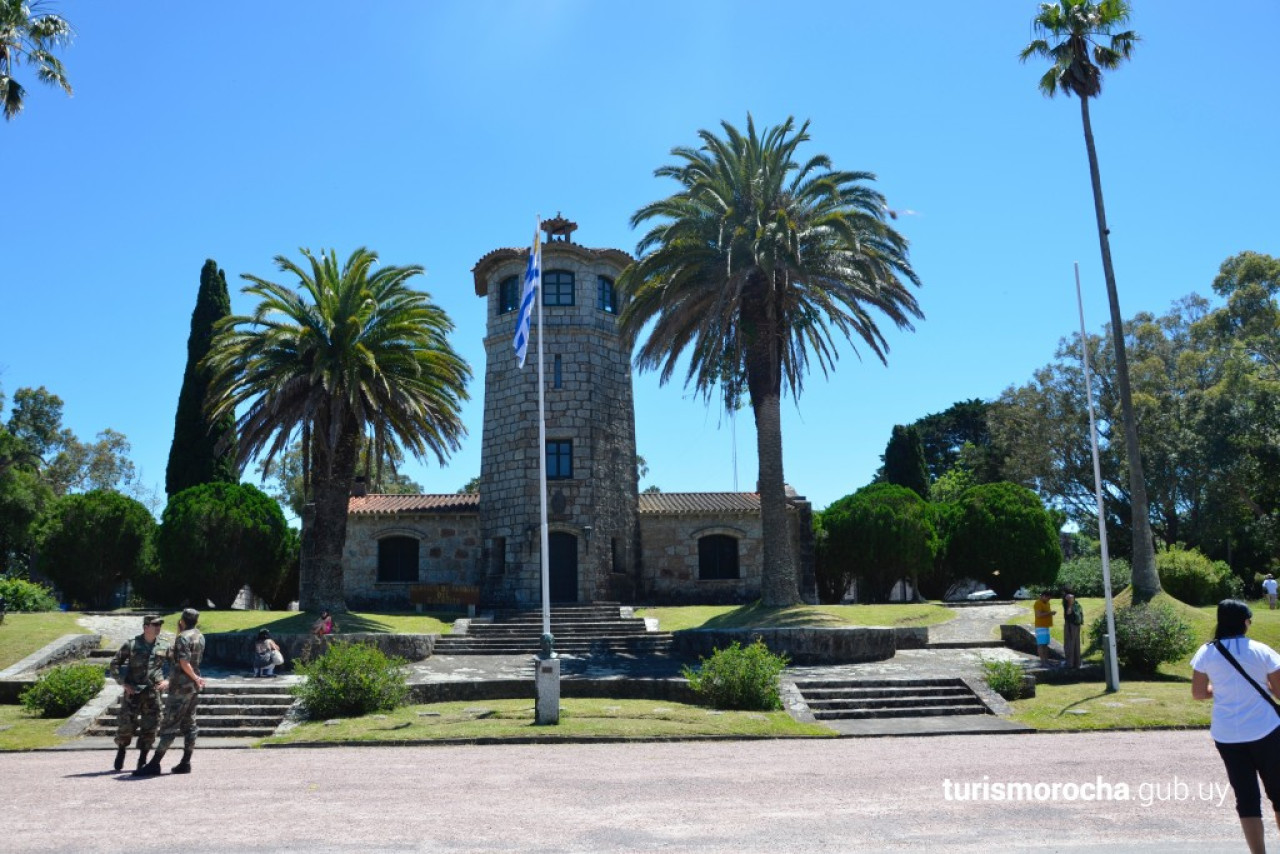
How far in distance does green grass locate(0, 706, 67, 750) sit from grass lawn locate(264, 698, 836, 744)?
130 inches

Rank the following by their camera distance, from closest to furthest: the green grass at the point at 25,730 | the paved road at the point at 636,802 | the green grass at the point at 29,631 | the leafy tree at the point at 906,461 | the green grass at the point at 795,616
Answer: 1. the paved road at the point at 636,802
2. the green grass at the point at 25,730
3. the green grass at the point at 29,631
4. the green grass at the point at 795,616
5. the leafy tree at the point at 906,461

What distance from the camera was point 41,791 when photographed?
9.77 m

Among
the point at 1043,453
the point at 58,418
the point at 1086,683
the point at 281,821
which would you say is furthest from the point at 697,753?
the point at 58,418

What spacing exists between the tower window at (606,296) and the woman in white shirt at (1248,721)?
27397 mm

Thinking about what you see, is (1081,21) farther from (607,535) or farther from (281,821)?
(281,821)

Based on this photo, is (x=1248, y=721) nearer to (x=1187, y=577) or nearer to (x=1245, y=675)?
(x=1245, y=675)

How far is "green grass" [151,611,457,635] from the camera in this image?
76.9 feet

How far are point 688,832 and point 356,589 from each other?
26.7 metres

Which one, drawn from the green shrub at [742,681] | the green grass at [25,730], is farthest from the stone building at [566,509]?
the green grass at [25,730]

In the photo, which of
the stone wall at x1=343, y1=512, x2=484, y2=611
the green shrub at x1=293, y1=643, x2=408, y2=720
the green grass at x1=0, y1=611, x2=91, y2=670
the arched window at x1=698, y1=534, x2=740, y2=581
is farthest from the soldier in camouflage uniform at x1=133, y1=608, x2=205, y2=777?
the arched window at x1=698, y1=534, x2=740, y2=581

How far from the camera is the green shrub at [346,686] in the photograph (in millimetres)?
15797

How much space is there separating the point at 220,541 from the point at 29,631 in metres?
7.88

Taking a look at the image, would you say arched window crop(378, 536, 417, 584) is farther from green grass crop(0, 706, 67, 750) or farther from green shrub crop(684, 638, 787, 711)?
green shrub crop(684, 638, 787, 711)

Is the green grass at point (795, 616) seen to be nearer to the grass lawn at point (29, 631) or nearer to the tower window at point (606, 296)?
the tower window at point (606, 296)
